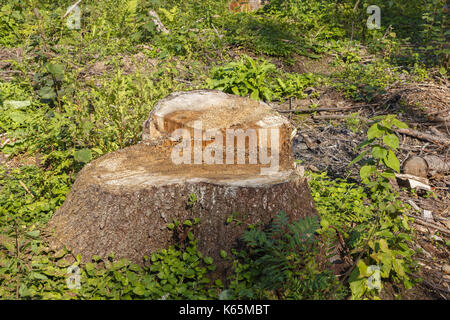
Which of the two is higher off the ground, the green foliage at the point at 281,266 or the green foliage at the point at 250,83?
the green foliage at the point at 250,83

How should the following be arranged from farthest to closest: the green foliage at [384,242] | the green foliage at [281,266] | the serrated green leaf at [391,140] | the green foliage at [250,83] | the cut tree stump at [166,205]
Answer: the green foliage at [250,83] < the serrated green leaf at [391,140] < the cut tree stump at [166,205] < the green foliage at [384,242] < the green foliage at [281,266]

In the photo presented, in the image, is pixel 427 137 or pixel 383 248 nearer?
pixel 383 248

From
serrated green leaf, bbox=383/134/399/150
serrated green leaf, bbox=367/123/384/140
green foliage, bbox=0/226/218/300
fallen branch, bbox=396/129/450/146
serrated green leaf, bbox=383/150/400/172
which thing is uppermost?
serrated green leaf, bbox=367/123/384/140

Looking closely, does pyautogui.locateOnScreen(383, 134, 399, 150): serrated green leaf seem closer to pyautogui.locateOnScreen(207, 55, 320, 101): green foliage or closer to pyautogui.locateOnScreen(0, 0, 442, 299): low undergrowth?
pyautogui.locateOnScreen(0, 0, 442, 299): low undergrowth

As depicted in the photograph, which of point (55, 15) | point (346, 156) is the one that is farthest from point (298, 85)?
point (55, 15)

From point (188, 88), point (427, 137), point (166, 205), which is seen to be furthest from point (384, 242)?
point (188, 88)

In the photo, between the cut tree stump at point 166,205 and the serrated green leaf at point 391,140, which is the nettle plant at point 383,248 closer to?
the serrated green leaf at point 391,140

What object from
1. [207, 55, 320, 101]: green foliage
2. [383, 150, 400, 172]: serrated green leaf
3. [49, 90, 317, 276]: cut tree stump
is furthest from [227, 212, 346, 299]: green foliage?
[207, 55, 320, 101]: green foliage

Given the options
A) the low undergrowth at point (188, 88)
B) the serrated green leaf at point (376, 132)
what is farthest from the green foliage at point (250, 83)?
the serrated green leaf at point (376, 132)

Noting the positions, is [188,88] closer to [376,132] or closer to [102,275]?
[376,132]

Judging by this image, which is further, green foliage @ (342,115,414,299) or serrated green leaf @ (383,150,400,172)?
serrated green leaf @ (383,150,400,172)

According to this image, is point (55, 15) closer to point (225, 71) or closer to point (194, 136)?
point (225, 71)

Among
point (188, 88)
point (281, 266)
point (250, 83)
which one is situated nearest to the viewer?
point (281, 266)

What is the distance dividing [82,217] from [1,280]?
2.04 ft
